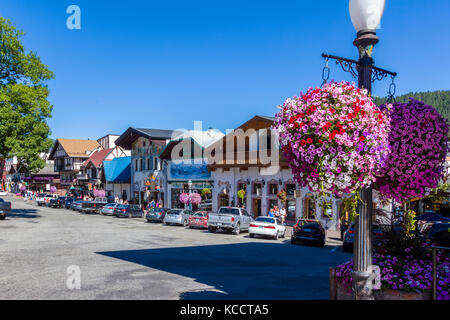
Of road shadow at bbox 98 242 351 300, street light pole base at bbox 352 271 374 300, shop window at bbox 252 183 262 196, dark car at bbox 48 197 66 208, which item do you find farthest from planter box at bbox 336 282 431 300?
dark car at bbox 48 197 66 208

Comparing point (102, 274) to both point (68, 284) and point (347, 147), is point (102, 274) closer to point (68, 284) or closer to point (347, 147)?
point (68, 284)

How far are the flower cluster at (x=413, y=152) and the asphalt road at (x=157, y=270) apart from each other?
4072mm

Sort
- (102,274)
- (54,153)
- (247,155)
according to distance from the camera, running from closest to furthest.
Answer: (102,274) < (247,155) < (54,153)

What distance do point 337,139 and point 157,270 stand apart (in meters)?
7.92

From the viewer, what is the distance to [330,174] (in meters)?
5.00

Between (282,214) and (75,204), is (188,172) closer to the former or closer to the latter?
(282,214)

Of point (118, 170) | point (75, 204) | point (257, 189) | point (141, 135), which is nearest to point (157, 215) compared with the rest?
point (257, 189)

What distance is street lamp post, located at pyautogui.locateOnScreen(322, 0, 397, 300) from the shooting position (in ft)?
18.3

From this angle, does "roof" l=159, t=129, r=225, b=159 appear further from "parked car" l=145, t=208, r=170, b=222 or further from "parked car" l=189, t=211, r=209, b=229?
"parked car" l=189, t=211, r=209, b=229

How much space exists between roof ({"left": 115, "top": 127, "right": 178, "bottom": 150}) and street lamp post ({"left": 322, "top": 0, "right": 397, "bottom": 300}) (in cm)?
4341

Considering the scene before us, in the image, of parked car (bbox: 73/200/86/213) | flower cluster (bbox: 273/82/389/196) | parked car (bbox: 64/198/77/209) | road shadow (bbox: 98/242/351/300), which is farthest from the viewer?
parked car (bbox: 64/198/77/209)

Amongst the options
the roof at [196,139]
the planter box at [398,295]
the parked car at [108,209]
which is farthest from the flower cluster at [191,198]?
the planter box at [398,295]
